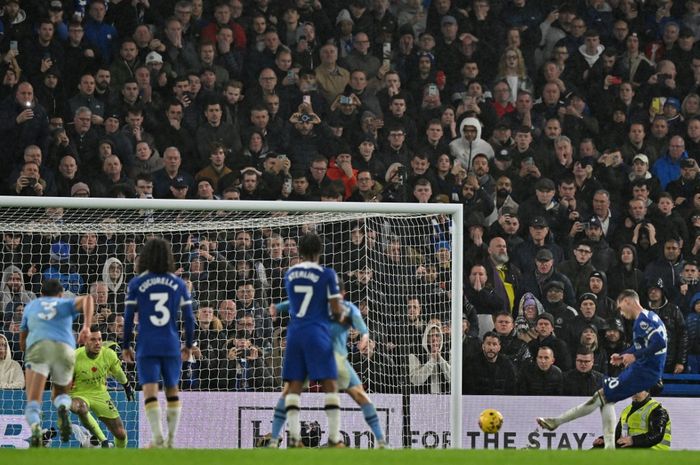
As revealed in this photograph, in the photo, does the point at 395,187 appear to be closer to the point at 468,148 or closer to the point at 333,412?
the point at 468,148

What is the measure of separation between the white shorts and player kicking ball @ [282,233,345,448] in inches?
78.2

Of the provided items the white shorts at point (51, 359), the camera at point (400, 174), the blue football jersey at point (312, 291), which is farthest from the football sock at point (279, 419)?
the camera at point (400, 174)

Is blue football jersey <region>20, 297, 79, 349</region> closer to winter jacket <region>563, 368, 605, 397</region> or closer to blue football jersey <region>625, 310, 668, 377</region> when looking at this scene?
blue football jersey <region>625, 310, 668, 377</region>

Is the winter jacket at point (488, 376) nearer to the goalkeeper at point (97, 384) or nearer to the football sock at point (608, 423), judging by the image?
the football sock at point (608, 423)

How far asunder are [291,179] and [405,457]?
7749 mm

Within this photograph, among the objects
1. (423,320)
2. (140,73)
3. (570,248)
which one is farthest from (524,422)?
(140,73)

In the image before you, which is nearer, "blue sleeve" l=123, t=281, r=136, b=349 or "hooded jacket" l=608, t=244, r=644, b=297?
"blue sleeve" l=123, t=281, r=136, b=349

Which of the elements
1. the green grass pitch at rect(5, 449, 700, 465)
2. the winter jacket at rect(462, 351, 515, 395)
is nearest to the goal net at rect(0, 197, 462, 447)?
the winter jacket at rect(462, 351, 515, 395)

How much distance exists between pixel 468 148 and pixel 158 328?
8.20 m

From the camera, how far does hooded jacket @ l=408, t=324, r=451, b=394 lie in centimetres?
1416

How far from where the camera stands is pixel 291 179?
16.4 m

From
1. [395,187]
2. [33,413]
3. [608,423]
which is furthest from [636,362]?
[33,413]

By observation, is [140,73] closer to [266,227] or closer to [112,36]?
[112,36]

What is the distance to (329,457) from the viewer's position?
8852 mm
